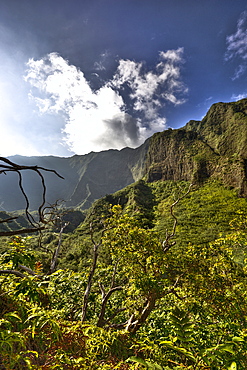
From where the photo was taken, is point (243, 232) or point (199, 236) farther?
point (199, 236)

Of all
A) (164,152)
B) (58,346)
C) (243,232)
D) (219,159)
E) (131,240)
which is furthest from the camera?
(164,152)

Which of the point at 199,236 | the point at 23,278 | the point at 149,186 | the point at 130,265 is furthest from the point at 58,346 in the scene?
the point at 149,186

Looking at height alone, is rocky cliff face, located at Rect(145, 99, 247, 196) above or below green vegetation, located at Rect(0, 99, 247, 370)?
above

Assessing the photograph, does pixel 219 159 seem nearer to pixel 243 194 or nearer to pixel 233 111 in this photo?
pixel 243 194

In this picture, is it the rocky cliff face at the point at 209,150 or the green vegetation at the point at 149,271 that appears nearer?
the green vegetation at the point at 149,271

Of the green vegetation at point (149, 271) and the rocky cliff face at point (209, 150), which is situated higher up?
the rocky cliff face at point (209, 150)

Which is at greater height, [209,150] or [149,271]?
[209,150]

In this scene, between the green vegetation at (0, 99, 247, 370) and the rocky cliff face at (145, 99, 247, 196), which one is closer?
the green vegetation at (0, 99, 247, 370)

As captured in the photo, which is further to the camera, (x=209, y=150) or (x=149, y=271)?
(x=209, y=150)

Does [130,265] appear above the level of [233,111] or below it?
below

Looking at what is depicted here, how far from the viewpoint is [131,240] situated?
6.77 meters

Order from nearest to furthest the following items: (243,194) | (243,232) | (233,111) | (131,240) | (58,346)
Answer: (58,346)
(131,240)
(243,232)
(243,194)
(233,111)

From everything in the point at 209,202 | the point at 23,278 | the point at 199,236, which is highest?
the point at 23,278

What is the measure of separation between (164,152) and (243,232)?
410ft
